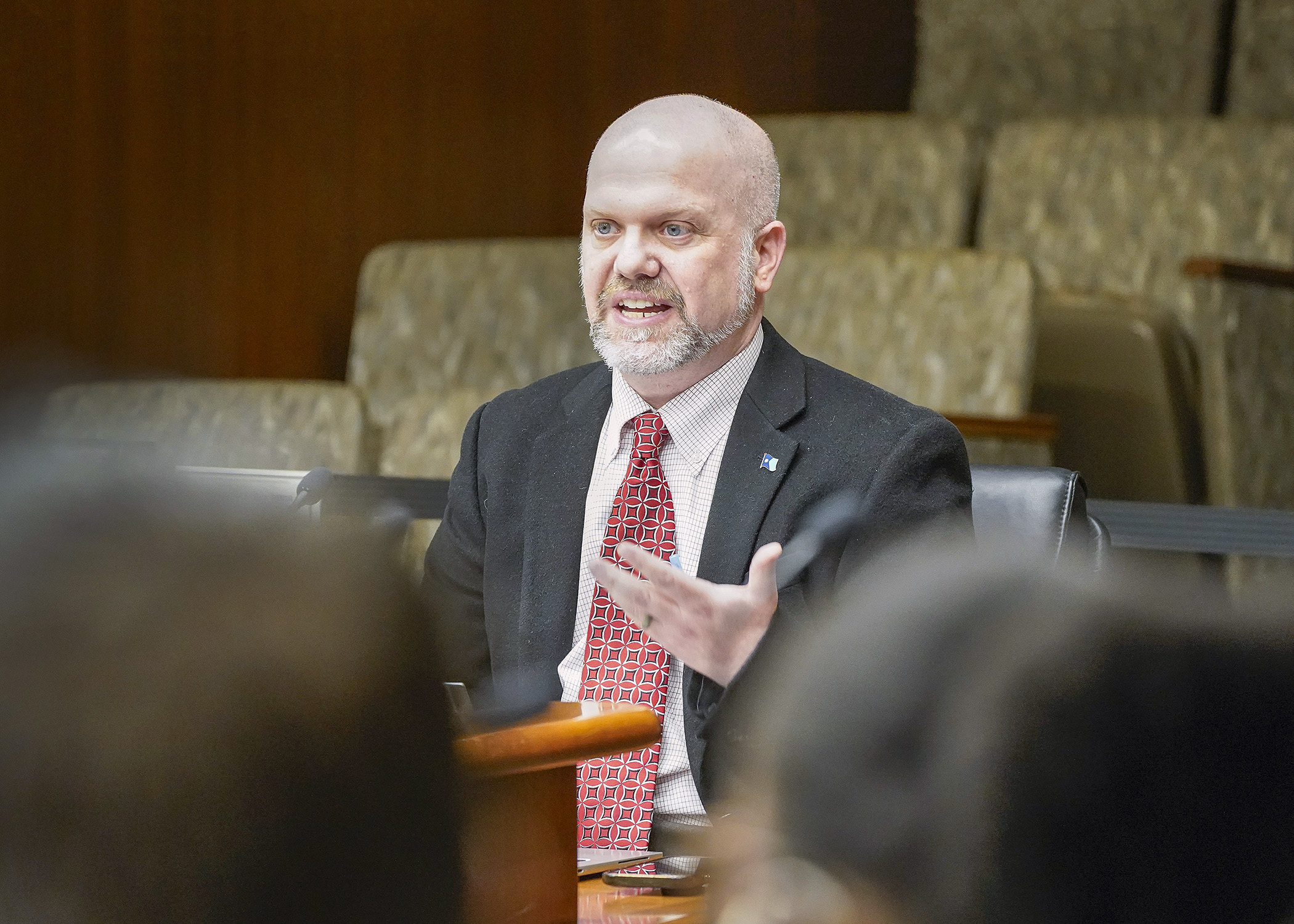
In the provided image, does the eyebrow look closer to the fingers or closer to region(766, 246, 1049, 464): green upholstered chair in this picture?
the fingers

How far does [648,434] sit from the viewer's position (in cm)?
142

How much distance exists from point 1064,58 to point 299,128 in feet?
5.81

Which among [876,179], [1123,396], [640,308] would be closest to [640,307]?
[640,308]

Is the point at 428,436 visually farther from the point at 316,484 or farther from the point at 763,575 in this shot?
the point at 763,575

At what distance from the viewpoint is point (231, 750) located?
1.32ft

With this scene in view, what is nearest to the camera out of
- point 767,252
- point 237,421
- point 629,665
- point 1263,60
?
point 629,665

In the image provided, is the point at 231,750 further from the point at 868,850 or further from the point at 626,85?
the point at 626,85

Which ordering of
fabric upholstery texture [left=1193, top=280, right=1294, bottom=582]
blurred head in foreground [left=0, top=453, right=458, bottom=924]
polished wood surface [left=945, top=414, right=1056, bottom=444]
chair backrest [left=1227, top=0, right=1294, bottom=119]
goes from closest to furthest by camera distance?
blurred head in foreground [left=0, top=453, right=458, bottom=924]
polished wood surface [left=945, top=414, right=1056, bottom=444]
fabric upholstery texture [left=1193, top=280, right=1294, bottom=582]
chair backrest [left=1227, top=0, right=1294, bottom=119]

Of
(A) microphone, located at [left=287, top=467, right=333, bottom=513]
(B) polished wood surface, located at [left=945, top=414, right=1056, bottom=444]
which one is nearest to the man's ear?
(A) microphone, located at [left=287, top=467, right=333, bottom=513]

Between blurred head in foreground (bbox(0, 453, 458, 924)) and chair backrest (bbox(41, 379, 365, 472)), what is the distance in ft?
9.11

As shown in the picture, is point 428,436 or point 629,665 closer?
point 629,665

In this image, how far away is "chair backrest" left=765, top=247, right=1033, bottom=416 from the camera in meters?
2.91

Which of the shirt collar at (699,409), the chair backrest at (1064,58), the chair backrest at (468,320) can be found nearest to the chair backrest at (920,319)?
the chair backrest at (468,320)

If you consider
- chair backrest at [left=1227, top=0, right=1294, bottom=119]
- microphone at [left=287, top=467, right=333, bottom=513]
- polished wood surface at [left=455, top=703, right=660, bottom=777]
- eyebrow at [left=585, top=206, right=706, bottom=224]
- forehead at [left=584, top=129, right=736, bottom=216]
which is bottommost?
microphone at [left=287, top=467, right=333, bottom=513]
